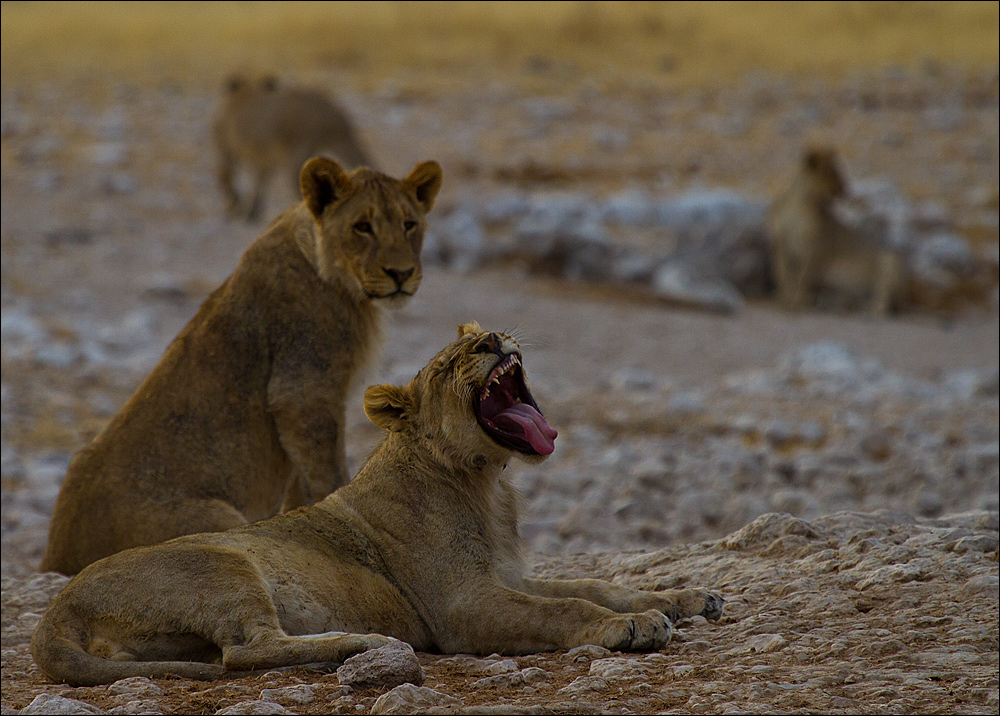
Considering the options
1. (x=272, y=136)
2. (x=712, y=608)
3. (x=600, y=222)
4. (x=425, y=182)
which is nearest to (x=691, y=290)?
(x=600, y=222)

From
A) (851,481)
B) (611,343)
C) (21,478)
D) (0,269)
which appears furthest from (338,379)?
(0,269)

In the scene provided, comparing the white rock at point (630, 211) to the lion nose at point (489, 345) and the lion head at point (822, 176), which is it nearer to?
the lion head at point (822, 176)

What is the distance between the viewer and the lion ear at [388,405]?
4.48m

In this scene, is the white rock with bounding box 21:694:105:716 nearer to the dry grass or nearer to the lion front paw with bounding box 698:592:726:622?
the lion front paw with bounding box 698:592:726:622

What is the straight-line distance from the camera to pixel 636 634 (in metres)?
3.93

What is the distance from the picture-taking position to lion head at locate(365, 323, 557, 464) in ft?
13.8

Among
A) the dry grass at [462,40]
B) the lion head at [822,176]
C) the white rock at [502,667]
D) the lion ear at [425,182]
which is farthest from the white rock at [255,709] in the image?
the dry grass at [462,40]

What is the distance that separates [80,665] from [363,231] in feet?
7.89

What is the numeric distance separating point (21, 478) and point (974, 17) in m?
17.0

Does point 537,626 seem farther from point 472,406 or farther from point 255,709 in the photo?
point 255,709

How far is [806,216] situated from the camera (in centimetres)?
1505

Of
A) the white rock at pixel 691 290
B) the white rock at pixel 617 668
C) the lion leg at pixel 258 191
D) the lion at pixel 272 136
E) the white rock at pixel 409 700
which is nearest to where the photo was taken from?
the white rock at pixel 409 700

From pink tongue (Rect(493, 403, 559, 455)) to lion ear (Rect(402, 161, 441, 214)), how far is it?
5.46 ft

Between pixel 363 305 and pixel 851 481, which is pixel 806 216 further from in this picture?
pixel 363 305
